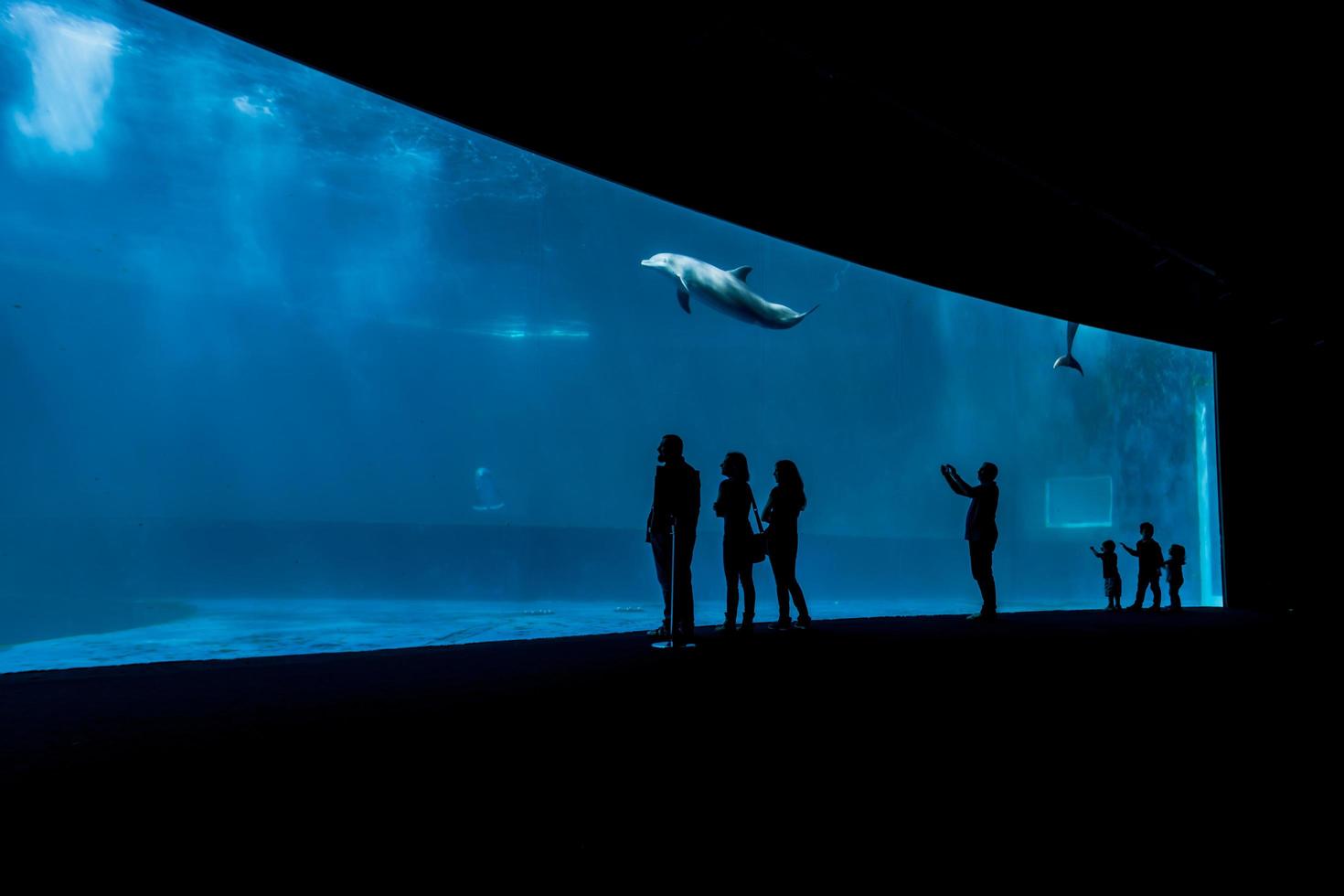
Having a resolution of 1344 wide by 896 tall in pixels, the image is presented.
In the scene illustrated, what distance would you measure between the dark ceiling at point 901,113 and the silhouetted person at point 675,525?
221cm

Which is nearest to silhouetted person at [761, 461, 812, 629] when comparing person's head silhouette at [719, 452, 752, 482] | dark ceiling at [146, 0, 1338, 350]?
person's head silhouette at [719, 452, 752, 482]

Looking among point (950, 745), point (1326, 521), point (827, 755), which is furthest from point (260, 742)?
point (1326, 521)

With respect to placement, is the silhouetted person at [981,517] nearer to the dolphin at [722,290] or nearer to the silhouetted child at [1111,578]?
the silhouetted child at [1111,578]

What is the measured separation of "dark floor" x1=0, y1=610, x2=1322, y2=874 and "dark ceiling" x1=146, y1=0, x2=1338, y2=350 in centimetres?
364

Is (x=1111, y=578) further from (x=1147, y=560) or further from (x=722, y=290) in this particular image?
(x=722, y=290)

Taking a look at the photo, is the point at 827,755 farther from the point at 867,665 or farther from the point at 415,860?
the point at 867,665

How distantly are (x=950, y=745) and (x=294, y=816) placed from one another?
231 cm

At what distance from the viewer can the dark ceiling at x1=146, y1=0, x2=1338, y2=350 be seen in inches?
170

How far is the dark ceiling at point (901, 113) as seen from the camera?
14.1 feet

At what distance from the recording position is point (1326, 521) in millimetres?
10250

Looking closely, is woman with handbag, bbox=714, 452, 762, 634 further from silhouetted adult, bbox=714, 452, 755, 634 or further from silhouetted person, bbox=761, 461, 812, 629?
silhouetted person, bbox=761, 461, 812, 629

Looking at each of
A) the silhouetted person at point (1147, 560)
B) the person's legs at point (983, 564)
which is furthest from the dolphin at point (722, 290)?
the silhouetted person at point (1147, 560)

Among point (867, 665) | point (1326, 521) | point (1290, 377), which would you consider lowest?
point (867, 665)

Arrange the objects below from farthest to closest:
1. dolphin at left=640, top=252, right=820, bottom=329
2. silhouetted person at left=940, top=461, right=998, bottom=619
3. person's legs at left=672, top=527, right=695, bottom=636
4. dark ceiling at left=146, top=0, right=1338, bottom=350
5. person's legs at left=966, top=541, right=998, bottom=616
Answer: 1. dolphin at left=640, top=252, right=820, bottom=329
2. person's legs at left=966, top=541, right=998, bottom=616
3. silhouetted person at left=940, top=461, right=998, bottom=619
4. person's legs at left=672, top=527, right=695, bottom=636
5. dark ceiling at left=146, top=0, right=1338, bottom=350
